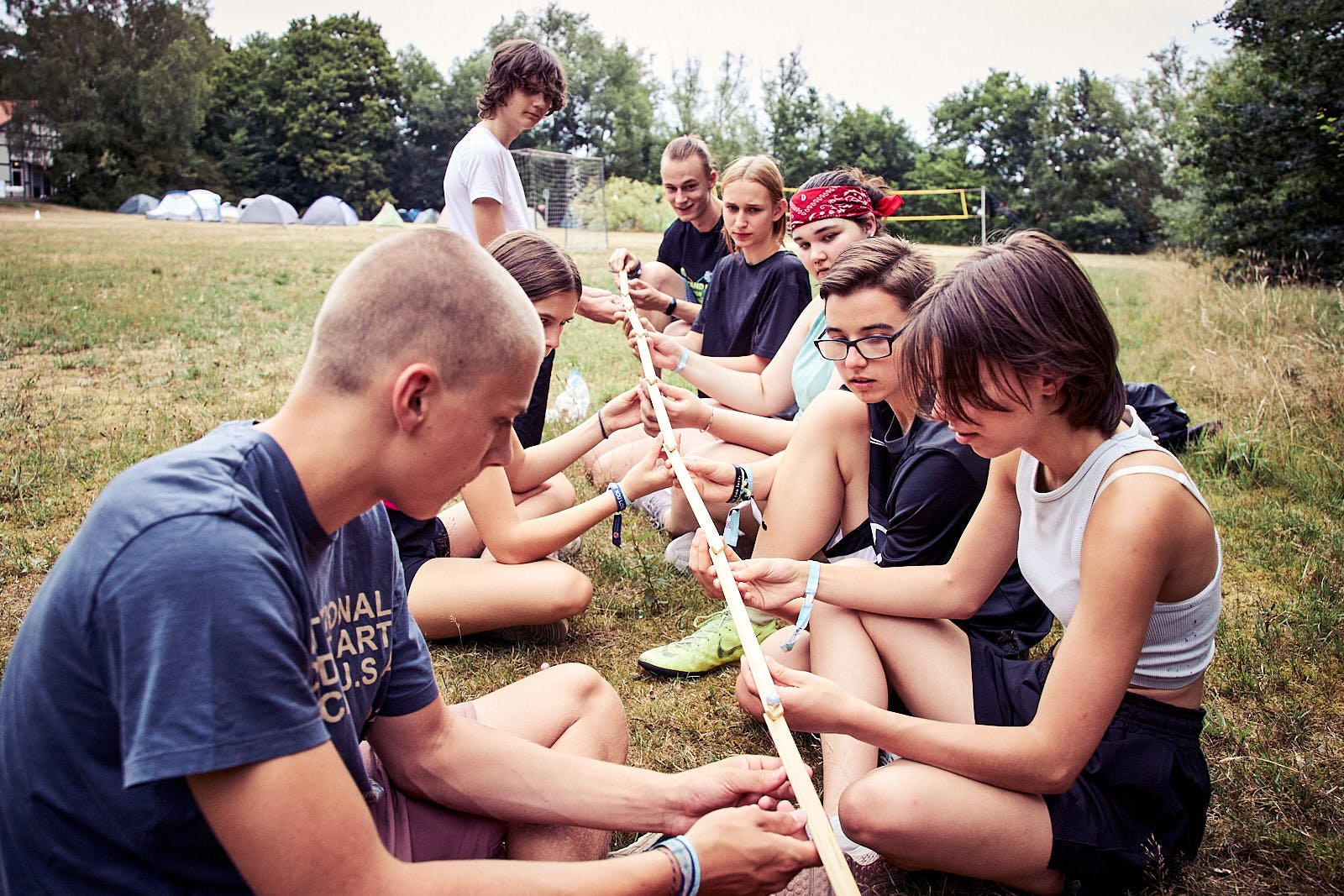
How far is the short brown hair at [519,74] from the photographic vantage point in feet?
15.7

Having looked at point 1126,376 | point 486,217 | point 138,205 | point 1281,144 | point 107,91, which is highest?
point 107,91

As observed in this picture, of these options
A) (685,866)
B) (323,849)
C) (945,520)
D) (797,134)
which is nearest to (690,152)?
(945,520)

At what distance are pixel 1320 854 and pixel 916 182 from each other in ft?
123

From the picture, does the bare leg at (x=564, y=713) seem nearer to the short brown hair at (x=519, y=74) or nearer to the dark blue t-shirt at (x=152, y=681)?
the dark blue t-shirt at (x=152, y=681)

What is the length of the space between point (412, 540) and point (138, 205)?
150ft

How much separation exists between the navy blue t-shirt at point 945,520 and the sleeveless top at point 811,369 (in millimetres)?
1050

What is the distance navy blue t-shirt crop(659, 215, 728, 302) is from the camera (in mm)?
5574

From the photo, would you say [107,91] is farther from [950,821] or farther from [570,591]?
[950,821]

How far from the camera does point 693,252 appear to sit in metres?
5.74

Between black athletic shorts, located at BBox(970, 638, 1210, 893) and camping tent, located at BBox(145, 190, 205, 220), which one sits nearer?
black athletic shorts, located at BBox(970, 638, 1210, 893)

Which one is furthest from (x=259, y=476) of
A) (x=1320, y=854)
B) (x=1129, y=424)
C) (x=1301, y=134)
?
(x=1301, y=134)

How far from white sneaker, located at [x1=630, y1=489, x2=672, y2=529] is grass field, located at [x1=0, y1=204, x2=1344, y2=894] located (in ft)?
0.55

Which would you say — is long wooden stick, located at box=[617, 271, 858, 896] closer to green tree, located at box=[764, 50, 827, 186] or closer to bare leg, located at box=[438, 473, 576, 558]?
bare leg, located at box=[438, 473, 576, 558]

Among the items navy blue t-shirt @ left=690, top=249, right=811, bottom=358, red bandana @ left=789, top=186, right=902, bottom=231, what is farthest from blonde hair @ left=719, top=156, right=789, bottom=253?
red bandana @ left=789, top=186, right=902, bottom=231
